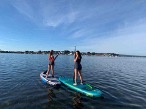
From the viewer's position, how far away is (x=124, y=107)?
9.71 meters

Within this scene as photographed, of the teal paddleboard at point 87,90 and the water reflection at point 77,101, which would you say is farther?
the teal paddleboard at point 87,90

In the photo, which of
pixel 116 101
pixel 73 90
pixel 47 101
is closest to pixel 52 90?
pixel 73 90

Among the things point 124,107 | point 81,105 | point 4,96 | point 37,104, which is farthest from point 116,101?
point 4,96

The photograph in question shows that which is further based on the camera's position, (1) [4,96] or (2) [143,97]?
(2) [143,97]

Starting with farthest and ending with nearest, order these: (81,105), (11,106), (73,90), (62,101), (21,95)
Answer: (73,90) < (21,95) < (62,101) < (81,105) < (11,106)

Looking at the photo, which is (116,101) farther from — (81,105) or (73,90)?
(73,90)

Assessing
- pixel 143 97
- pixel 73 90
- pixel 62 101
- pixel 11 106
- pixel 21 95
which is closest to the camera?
pixel 11 106

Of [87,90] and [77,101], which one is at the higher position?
[87,90]

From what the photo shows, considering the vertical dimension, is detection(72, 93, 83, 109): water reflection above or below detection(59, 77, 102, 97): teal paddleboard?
below

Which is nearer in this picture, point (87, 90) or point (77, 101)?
point (77, 101)

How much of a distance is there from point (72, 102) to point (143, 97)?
6.42 meters

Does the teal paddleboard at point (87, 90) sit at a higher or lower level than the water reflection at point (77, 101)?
higher

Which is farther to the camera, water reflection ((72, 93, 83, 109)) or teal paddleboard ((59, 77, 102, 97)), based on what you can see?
teal paddleboard ((59, 77, 102, 97))

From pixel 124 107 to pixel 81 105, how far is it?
9.65ft
